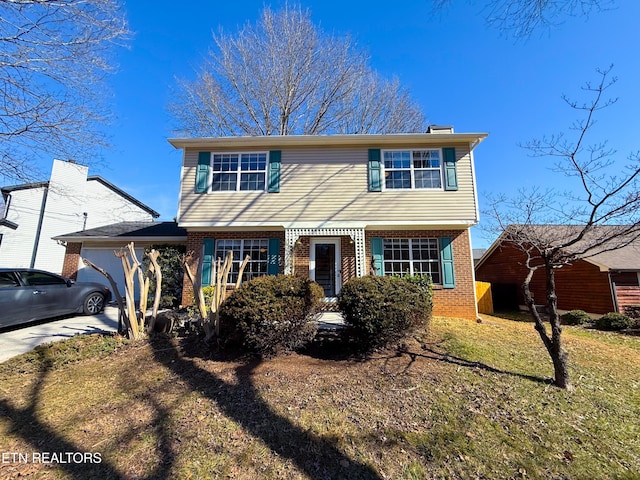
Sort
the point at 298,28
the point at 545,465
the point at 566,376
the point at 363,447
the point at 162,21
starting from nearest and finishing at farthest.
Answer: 1. the point at 545,465
2. the point at 363,447
3. the point at 566,376
4. the point at 162,21
5. the point at 298,28

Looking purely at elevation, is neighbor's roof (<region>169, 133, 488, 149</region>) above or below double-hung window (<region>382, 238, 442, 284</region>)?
above

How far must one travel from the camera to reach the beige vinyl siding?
368 inches

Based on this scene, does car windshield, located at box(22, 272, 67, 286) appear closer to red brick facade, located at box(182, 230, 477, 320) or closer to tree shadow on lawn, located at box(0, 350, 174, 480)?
red brick facade, located at box(182, 230, 477, 320)

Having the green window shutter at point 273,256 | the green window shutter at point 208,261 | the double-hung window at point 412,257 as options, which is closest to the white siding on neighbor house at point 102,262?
the green window shutter at point 208,261

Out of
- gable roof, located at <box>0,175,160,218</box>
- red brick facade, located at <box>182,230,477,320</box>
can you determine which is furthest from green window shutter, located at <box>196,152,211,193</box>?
gable roof, located at <box>0,175,160,218</box>

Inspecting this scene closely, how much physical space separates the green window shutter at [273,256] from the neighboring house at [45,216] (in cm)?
1247

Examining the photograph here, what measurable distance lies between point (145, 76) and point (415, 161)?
976 centimetres

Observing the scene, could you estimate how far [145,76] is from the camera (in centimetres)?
988

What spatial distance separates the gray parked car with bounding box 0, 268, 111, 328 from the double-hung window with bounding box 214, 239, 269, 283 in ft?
12.0

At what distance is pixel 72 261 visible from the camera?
11.5 m

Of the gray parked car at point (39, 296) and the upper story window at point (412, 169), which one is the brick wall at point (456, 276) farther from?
the gray parked car at point (39, 296)

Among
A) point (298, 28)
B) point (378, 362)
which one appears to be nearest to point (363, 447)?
point (378, 362)

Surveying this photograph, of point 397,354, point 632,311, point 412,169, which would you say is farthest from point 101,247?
point 632,311

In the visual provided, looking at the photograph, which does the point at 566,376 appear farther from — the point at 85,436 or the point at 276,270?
the point at 276,270
